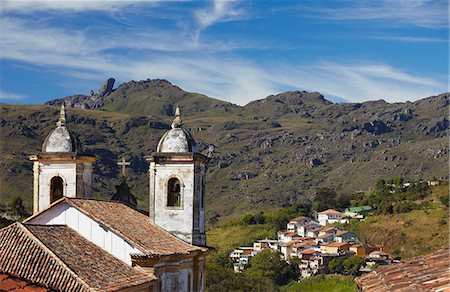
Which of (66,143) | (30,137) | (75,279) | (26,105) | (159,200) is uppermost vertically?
(26,105)

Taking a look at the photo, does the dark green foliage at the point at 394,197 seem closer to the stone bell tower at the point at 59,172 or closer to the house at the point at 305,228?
the house at the point at 305,228

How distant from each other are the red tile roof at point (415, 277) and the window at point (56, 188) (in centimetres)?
1179

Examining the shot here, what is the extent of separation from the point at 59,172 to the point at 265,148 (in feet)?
377

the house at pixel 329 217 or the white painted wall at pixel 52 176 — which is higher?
the house at pixel 329 217

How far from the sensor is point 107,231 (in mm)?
16531

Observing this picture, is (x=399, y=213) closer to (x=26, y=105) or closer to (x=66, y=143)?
(x=66, y=143)

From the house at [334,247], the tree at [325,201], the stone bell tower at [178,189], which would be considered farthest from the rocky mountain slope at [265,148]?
the stone bell tower at [178,189]

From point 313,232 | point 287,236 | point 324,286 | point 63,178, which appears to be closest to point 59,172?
point 63,178

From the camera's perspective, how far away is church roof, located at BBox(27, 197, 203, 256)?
16.6 meters

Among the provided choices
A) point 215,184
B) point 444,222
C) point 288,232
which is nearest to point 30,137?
point 215,184

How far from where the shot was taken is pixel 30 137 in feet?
322

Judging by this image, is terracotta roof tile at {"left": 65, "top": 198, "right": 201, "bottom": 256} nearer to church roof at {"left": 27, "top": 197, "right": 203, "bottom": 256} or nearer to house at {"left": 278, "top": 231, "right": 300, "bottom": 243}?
church roof at {"left": 27, "top": 197, "right": 203, "bottom": 256}

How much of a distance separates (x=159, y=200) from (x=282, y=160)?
351 feet

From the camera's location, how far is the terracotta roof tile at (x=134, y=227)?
16.7 meters
